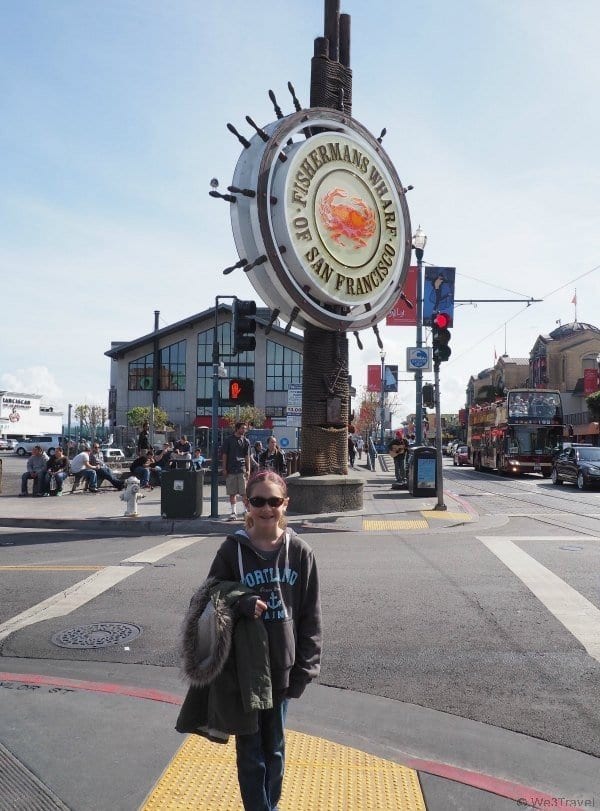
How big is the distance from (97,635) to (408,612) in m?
2.83

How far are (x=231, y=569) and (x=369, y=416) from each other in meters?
85.0

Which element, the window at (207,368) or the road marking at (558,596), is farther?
the window at (207,368)

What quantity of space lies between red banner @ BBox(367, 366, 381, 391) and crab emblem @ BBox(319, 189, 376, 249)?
1054 inches

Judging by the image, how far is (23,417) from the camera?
96188 mm

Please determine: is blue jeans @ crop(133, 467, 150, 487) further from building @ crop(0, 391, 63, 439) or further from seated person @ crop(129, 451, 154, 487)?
building @ crop(0, 391, 63, 439)

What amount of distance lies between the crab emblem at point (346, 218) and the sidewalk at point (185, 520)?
592 centimetres

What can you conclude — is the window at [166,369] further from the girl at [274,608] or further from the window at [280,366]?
the girl at [274,608]

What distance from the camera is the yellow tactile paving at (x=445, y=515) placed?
13809mm

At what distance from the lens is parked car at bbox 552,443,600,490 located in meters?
23.3

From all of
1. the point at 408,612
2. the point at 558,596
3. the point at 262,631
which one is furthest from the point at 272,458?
the point at 262,631

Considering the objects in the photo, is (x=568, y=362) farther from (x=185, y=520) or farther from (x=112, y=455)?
(x=185, y=520)

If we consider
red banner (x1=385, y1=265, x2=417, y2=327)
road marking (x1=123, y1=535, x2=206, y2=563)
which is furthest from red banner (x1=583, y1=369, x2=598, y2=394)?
road marking (x1=123, y1=535, x2=206, y2=563)

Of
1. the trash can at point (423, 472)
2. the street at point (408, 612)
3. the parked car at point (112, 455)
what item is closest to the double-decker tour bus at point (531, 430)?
the trash can at point (423, 472)

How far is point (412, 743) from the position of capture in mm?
4047
